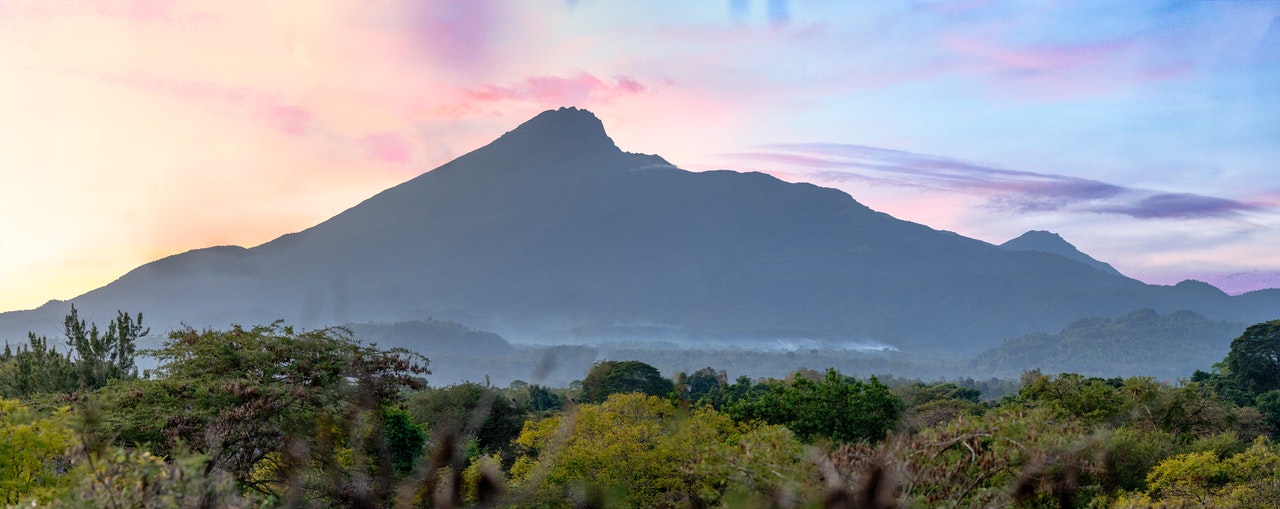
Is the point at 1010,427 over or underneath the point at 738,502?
over

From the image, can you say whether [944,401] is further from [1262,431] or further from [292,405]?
[292,405]

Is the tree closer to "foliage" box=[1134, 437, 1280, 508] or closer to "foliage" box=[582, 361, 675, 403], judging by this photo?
"foliage" box=[582, 361, 675, 403]

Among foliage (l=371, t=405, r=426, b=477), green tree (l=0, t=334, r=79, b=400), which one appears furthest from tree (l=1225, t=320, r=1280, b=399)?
green tree (l=0, t=334, r=79, b=400)

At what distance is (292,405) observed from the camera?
90.6ft

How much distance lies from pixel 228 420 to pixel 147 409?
3.05 metres

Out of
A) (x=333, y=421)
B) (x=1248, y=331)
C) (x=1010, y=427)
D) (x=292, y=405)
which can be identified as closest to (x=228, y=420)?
(x=292, y=405)

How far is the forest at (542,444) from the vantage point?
14.4 meters

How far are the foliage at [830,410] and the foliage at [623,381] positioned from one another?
4599cm

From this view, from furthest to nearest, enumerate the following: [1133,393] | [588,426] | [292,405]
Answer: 1. [1133,393]
2. [588,426]
3. [292,405]

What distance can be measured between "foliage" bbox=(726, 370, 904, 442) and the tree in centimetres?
5389

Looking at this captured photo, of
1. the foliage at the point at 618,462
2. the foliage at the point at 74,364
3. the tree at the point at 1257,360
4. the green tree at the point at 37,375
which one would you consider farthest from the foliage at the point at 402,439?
the tree at the point at 1257,360

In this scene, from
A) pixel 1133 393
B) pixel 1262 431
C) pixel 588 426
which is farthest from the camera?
pixel 1262 431

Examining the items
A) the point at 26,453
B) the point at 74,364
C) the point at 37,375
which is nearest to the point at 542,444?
the point at 74,364

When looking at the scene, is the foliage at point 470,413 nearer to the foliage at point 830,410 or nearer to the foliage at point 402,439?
the foliage at point 402,439
